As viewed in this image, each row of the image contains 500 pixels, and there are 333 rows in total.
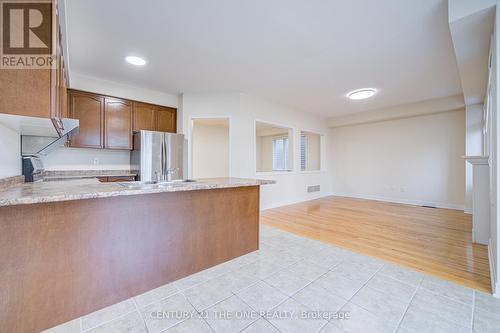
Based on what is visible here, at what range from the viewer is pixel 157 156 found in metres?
3.99

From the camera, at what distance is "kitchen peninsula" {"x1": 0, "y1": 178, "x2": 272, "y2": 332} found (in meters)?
1.28

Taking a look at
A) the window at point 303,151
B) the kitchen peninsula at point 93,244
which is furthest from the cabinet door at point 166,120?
the window at point 303,151

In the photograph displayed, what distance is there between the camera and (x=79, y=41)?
2605mm

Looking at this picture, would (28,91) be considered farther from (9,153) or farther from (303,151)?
(303,151)

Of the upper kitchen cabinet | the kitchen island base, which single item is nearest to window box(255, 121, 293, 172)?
the kitchen island base

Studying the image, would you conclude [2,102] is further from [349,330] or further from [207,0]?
[349,330]

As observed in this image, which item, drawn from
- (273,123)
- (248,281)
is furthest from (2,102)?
(273,123)

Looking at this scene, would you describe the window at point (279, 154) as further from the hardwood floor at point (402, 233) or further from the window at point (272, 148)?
the hardwood floor at point (402, 233)

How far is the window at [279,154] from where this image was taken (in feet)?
27.7

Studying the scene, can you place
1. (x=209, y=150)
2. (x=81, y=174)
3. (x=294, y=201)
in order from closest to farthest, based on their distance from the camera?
(x=81, y=174) < (x=294, y=201) < (x=209, y=150)

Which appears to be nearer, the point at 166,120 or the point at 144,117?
the point at 144,117

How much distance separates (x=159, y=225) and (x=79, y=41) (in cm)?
250

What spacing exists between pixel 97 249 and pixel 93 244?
0.05 meters

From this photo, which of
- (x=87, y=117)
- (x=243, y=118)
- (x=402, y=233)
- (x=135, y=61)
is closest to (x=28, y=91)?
(x=135, y=61)
